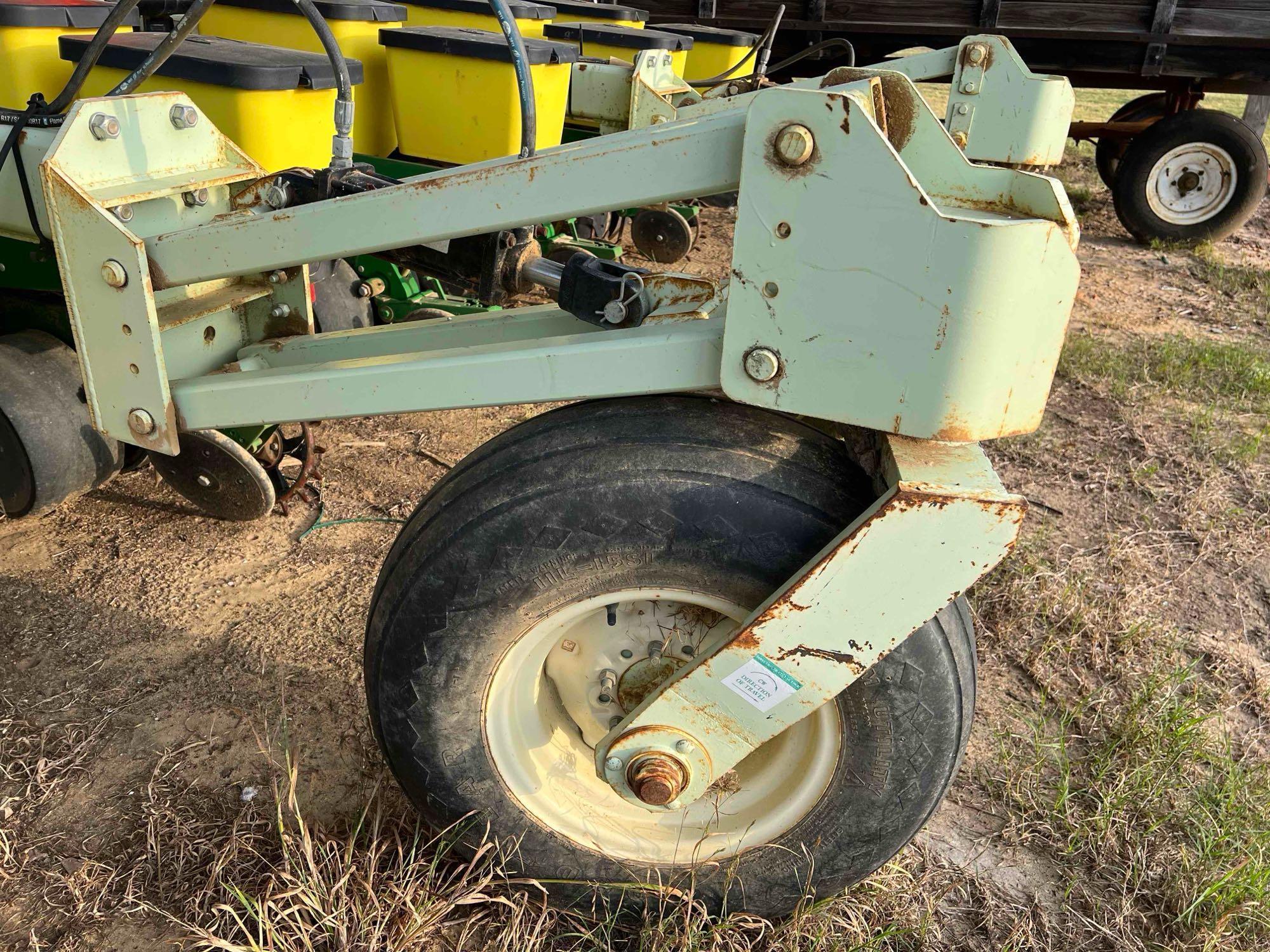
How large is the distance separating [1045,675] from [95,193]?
2.27 m

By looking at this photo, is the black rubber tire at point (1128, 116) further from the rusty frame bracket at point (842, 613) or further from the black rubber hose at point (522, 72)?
the rusty frame bracket at point (842, 613)

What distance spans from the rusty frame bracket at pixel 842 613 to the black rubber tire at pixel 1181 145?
5987 millimetres

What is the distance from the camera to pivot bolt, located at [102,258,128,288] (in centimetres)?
156

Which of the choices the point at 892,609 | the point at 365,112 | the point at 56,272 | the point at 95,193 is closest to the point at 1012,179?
the point at 892,609

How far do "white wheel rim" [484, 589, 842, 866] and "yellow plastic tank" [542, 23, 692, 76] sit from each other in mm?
3807

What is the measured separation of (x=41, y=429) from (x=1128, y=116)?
7074 millimetres

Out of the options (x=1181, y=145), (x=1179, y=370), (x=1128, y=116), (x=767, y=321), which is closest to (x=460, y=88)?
(x=767, y=321)

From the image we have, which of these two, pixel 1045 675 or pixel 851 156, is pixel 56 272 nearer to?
pixel 851 156

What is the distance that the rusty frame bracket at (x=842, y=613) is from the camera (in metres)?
1.32

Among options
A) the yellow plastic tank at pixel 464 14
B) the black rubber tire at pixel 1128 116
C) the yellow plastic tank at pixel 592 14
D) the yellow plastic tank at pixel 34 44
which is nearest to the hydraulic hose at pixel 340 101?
the yellow plastic tank at pixel 34 44

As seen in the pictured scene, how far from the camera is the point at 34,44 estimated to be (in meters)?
2.39

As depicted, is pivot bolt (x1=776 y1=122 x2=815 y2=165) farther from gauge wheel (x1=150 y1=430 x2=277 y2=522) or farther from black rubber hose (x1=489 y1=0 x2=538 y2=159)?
gauge wheel (x1=150 y1=430 x2=277 y2=522)

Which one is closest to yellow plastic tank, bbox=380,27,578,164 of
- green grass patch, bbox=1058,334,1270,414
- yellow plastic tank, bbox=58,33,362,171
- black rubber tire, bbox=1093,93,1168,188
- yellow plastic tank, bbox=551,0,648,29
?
yellow plastic tank, bbox=58,33,362,171

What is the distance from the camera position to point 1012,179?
5.07ft
